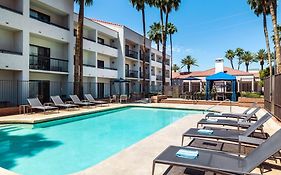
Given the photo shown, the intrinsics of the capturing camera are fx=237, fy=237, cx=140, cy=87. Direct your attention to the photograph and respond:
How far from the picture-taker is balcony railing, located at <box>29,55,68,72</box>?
63.5ft

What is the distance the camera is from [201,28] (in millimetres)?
39438

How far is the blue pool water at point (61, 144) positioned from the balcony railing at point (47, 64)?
792cm

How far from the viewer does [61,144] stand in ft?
29.4

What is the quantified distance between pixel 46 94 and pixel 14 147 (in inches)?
540

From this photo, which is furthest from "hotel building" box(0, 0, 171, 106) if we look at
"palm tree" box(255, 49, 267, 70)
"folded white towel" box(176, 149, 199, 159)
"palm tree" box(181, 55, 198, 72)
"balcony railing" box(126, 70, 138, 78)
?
"palm tree" box(255, 49, 267, 70)

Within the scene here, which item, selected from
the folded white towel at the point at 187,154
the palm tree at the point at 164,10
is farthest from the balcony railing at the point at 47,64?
the folded white towel at the point at 187,154

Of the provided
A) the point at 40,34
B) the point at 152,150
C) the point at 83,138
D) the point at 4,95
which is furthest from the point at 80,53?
the point at 152,150

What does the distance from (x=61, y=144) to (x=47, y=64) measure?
1340 cm

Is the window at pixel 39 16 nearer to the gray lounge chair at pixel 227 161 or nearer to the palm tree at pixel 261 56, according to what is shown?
the gray lounge chair at pixel 227 161

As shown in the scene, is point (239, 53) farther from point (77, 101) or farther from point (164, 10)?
point (77, 101)

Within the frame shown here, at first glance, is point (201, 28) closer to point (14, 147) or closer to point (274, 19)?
point (274, 19)

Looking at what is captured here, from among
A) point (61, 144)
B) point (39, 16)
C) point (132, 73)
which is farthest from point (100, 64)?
point (61, 144)

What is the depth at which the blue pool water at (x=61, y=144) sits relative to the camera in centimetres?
667

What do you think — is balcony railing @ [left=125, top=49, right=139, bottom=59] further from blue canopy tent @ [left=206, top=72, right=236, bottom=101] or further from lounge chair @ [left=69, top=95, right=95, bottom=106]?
lounge chair @ [left=69, top=95, right=95, bottom=106]
